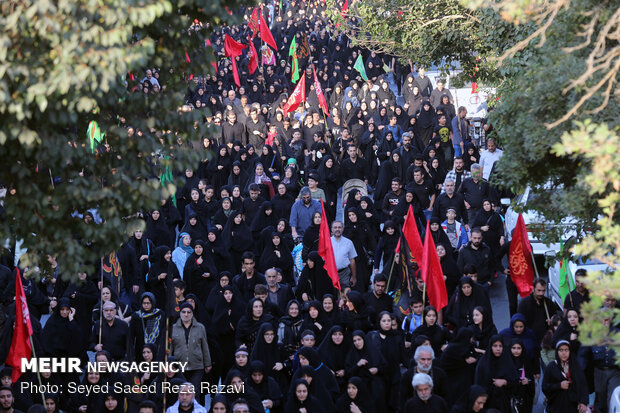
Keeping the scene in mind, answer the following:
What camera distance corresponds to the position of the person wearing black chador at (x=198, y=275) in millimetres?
15391

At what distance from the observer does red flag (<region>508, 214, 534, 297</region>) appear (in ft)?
47.2

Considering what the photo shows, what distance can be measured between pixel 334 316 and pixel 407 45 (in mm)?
6655

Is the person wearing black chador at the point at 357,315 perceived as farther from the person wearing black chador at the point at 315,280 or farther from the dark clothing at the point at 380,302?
the person wearing black chador at the point at 315,280

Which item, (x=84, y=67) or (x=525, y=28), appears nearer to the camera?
(x=84, y=67)

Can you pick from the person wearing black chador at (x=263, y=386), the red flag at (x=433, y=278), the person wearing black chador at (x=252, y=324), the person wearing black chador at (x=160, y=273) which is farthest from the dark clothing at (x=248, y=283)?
the person wearing black chador at (x=263, y=386)

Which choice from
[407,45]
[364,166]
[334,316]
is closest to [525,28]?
[334,316]

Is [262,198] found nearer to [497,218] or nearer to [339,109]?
[497,218]

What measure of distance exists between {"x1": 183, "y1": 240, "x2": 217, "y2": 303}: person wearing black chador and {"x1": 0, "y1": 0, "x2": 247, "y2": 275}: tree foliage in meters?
6.21

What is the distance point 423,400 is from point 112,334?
416 centimetres

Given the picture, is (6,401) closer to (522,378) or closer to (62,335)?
(62,335)

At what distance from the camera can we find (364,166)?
21625mm

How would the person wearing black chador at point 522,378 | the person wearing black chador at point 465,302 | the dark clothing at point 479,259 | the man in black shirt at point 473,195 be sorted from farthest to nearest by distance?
the man in black shirt at point 473,195 → the dark clothing at point 479,259 → the person wearing black chador at point 465,302 → the person wearing black chador at point 522,378

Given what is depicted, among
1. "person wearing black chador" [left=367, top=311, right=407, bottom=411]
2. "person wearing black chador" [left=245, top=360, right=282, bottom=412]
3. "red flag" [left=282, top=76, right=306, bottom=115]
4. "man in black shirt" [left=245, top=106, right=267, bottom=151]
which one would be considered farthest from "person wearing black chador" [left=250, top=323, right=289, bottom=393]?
"red flag" [left=282, top=76, right=306, bottom=115]

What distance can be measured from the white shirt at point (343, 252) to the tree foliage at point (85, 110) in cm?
692
